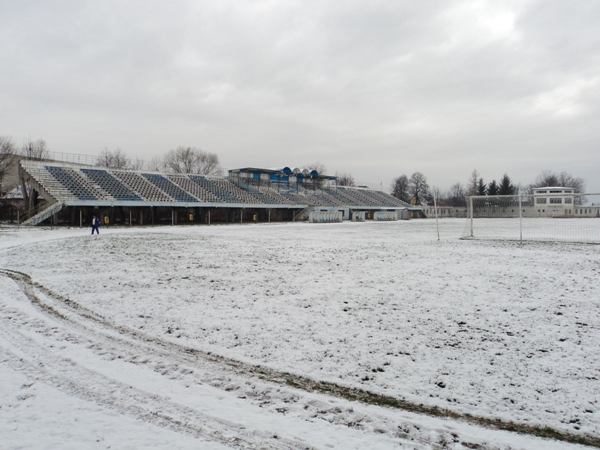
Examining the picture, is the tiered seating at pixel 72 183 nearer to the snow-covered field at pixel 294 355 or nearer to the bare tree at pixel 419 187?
the snow-covered field at pixel 294 355

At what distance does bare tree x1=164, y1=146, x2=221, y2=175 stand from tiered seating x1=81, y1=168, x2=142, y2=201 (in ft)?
112

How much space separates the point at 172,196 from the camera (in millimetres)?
45375

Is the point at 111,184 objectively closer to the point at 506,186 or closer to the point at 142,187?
the point at 142,187

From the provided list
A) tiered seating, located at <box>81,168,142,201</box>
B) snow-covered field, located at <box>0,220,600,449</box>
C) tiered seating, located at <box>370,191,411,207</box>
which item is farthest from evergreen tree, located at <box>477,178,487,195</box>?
snow-covered field, located at <box>0,220,600,449</box>

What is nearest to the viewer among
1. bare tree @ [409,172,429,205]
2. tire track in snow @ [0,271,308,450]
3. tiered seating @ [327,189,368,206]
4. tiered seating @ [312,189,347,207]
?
tire track in snow @ [0,271,308,450]

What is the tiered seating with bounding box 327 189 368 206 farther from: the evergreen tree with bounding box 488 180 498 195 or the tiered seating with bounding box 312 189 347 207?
the evergreen tree with bounding box 488 180 498 195

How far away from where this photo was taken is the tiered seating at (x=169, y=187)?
150ft

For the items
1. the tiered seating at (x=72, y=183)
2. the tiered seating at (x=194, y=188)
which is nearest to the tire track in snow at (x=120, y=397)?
the tiered seating at (x=72, y=183)

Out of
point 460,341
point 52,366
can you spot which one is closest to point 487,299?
point 460,341

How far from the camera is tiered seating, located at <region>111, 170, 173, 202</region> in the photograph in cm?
4315

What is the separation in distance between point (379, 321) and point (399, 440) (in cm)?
355

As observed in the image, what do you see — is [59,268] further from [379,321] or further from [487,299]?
[487,299]

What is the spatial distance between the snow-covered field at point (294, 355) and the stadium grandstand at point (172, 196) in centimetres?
3067

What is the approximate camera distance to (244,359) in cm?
562
